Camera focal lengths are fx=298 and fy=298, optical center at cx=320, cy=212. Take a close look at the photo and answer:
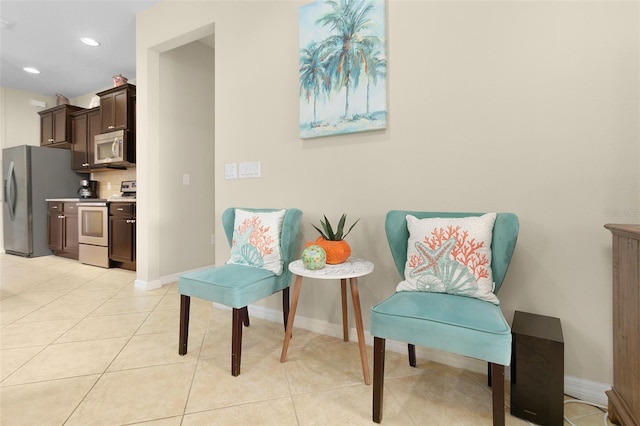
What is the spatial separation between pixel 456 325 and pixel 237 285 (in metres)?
1.01

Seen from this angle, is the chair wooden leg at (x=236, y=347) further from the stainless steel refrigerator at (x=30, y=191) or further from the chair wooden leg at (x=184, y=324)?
the stainless steel refrigerator at (x=30, y=191)

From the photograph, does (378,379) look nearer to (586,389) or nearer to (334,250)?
(334,250)

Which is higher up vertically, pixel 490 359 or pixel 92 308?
pixel 490 359

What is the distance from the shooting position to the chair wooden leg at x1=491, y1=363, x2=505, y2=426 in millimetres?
1005

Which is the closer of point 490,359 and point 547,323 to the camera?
point 490,359

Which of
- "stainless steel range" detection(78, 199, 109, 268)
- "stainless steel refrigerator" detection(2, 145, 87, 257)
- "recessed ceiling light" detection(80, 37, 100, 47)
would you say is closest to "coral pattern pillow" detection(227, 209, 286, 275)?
"stainless steel range" detection(78, 199, 109, 268)

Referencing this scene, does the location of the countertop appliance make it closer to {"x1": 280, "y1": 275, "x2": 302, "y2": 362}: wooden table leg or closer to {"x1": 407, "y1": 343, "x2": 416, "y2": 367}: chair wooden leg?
{"x1": 280, "y1": 275, "x2": 302, "y2": 362}: wooden table leg

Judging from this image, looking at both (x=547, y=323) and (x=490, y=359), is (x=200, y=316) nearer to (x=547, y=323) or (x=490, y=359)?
(x=490, y=359)

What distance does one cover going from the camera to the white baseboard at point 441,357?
1327 mm

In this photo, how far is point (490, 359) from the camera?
1015mm

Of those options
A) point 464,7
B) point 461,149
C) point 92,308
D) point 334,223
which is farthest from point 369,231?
point 92,308

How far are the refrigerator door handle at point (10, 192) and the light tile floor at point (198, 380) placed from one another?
3448 mm

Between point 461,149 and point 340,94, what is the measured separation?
802 mm

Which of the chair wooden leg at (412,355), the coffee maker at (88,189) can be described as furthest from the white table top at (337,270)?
the coffee maker at (88,189)
